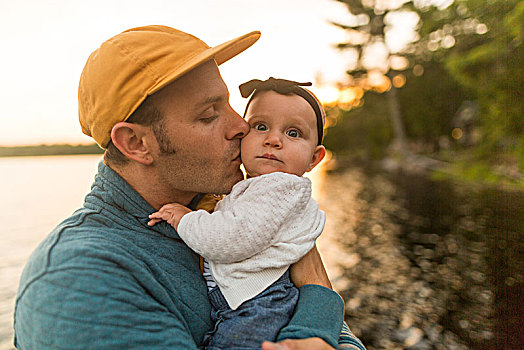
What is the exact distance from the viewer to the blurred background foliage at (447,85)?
16.0m

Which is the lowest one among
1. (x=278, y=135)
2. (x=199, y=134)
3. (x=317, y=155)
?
(x=317, y=155)

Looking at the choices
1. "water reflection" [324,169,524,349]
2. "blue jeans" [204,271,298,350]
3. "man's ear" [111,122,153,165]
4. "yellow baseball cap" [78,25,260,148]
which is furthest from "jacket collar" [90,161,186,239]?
"water reflection" [324,169,524,349]

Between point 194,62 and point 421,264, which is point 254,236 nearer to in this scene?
point 194,62

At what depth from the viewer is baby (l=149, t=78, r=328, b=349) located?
163 cm

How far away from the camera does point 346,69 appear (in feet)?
107

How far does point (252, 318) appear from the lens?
1604mm

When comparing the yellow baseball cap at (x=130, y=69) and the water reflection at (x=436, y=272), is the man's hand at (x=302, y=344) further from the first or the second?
the water reflection at (x=436, y=272)

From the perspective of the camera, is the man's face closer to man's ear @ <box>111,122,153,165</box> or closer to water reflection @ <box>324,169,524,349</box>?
man's ear @ <box>111,122,153,165</box>

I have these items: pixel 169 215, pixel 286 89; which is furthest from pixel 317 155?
pixel 169 215

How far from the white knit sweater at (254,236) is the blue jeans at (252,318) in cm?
3

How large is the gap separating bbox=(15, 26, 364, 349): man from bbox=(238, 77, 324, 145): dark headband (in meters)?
0.19

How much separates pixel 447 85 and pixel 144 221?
34526 mm

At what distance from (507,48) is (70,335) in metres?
17.6

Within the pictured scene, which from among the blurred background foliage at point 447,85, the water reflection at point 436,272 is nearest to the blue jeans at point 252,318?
the water reflection at point 436,272
